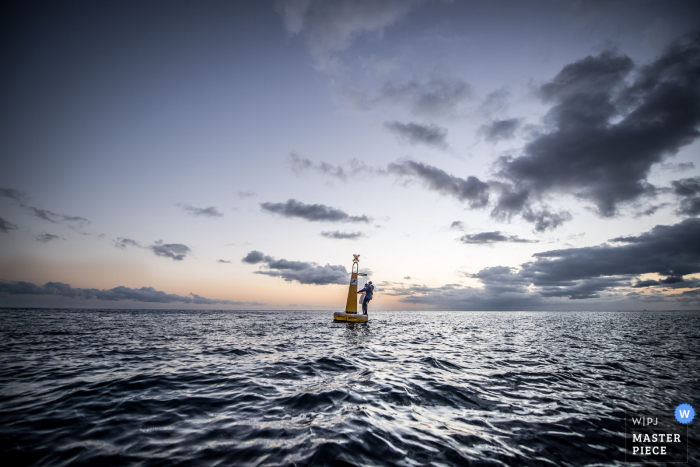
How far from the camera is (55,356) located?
11930 mm

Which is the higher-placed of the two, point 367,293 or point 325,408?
point 367,293

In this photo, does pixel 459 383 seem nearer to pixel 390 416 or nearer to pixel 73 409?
pixel 390 416

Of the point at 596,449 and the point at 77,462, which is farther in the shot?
the point at 596,449

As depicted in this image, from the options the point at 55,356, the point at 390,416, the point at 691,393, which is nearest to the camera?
the point at 390,416

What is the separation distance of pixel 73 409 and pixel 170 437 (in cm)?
330

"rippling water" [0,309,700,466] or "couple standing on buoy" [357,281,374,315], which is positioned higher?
"couple standing on buoy" [357,281,374,315]

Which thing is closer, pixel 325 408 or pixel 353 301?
pixel 325 408

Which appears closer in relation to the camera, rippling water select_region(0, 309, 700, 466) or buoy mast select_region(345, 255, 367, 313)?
rippling water select_region(0, 309, 700, 466)

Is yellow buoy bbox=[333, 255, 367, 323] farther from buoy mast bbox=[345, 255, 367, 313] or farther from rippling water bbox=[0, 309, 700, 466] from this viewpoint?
rippling water bbox=[0, 309, 700, 466]

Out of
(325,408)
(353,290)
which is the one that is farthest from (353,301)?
(325,408)

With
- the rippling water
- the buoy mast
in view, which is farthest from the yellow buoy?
the rippling water

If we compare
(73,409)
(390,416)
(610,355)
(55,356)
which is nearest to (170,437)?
(73,409)

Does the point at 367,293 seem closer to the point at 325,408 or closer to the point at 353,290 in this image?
the point at 353,290

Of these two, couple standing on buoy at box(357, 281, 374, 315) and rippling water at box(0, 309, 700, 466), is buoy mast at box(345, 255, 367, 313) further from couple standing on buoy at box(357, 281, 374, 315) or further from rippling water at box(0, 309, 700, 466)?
rippling water at box(0, 309, 700, 466)
